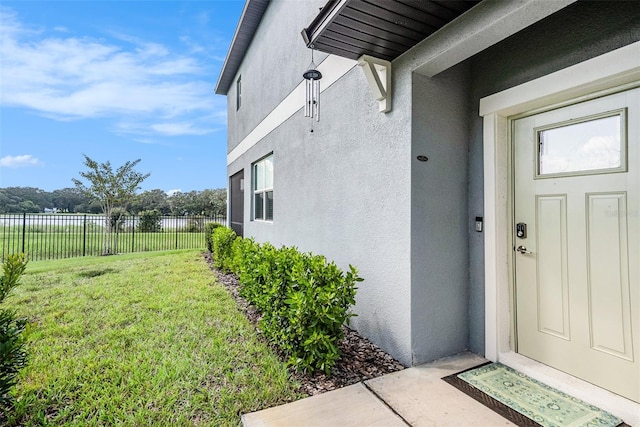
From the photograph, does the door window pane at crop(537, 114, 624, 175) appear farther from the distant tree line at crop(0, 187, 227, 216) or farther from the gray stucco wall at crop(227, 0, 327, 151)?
the distant tree line at crop(0, 187, 227, 216)

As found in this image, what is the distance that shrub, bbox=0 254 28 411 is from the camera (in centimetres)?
189

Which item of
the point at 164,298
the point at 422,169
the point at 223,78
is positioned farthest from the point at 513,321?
the point at 223,78

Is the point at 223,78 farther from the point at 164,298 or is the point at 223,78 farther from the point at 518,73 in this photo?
the point at 518,73

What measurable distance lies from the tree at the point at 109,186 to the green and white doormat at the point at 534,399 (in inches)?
534

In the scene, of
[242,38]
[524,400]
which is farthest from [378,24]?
[242,38]

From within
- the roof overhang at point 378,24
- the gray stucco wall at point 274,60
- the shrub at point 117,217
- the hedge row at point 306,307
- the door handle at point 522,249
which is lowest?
the hedge row at point 306,307

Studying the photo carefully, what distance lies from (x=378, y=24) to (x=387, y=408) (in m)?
3.02

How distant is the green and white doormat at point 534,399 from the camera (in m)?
2.05

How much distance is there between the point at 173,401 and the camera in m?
2.34

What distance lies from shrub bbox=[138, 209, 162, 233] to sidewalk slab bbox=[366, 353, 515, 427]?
50.4 ft

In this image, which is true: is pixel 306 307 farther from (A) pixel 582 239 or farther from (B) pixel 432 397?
(A) pixel 582 239

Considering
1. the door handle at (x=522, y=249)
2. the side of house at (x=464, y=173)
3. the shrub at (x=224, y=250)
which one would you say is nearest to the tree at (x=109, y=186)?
the shrub at (x=224, y=250)

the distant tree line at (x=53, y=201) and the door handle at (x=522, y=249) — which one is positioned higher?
the distant tree line at (x=53, y=201)

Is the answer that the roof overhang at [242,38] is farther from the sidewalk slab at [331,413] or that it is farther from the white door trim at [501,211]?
the sidewalk slab at [331,413]
